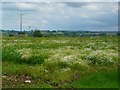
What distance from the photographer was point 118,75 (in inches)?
1035

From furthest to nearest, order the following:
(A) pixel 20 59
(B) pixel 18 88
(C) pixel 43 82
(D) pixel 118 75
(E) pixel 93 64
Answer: (A) pixel 20 59 → (E) pixel 93 64 → (D) pixel 118 75 → (C) pixel 43 82 → (B) pixel 18 88

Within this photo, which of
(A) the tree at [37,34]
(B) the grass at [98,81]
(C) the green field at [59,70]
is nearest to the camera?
(B) the grass at [98,81]

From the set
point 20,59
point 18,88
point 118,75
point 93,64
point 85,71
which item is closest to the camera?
point 18,88

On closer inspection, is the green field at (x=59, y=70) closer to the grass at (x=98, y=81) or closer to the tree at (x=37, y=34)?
the grass at (x=98, y=81)

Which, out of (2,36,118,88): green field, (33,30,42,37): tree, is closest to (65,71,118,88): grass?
(2,36,118,88): green field

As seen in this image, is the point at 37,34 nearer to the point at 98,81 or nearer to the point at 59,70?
the point at 59,70

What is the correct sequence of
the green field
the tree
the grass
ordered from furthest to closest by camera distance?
the tree, the green field, the grass

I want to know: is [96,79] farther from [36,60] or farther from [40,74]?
[36,60]

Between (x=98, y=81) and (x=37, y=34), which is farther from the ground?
(x=98, y=81)

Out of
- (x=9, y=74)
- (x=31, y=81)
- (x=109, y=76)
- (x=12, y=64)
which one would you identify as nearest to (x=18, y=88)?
(x=31, y=81)

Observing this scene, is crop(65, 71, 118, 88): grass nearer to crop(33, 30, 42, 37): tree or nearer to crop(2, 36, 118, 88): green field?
crop(2, 36, 118, 88): green field

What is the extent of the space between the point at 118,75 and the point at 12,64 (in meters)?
10.2

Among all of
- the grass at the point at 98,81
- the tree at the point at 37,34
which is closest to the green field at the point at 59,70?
the grass at the point at 98,81

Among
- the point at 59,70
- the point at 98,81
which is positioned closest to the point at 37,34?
the point at 59,70
